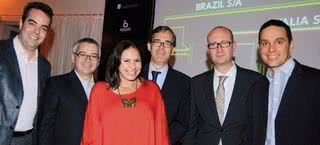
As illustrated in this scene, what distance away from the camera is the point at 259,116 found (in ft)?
7.89

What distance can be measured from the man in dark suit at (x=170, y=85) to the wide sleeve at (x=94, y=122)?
2.26ft

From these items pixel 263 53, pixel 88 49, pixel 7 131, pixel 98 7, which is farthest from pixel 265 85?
pixel 98 7

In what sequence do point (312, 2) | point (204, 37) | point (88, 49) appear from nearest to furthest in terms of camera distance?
point (88, 49) < point (312, 2) < point (204, 37)

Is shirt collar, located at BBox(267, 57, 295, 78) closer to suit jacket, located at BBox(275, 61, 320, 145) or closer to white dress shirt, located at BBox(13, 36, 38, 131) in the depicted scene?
suit jacket, located at BBox(275, 61, 320, 145)

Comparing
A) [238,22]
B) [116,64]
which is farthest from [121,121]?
[238,22]

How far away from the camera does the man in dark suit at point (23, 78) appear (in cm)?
251

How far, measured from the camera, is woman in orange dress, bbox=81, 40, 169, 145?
231 cm

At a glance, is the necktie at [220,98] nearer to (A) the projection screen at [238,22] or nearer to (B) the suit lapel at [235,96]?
(B) the suit lapel at [235,96]

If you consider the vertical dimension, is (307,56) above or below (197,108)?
above

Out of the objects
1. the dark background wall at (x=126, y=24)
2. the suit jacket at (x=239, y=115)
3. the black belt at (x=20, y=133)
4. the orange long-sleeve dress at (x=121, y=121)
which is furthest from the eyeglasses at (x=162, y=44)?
the dark background wall at (x=126, y=24)

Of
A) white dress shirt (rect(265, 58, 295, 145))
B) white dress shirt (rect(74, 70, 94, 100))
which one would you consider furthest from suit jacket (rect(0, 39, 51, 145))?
white dress shirt (rect(265, 58, 295, 145))

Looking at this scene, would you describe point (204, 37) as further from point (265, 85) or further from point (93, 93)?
point (93, 93)

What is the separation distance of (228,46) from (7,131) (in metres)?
1.74

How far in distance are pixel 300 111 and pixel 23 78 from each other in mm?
2025
